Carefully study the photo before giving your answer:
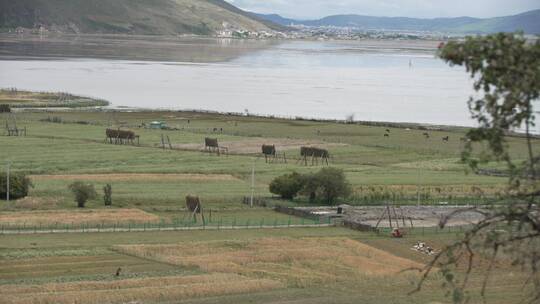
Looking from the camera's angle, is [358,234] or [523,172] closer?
[523,172]

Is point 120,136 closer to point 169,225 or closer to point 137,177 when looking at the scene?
point 137,177

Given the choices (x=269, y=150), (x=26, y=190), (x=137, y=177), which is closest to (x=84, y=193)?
(x=26, y=190)

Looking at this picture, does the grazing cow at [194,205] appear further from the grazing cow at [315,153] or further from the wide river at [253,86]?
the wide river at [253,86]

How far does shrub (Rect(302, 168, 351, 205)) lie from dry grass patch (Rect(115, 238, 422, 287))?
11.6 meters

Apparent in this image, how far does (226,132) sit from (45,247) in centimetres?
4649

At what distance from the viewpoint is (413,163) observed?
66.1 m

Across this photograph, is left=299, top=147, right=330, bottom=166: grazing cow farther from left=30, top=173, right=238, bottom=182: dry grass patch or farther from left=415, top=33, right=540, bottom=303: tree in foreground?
left=415, top=33, right=540, bottom=303: tree in foreground

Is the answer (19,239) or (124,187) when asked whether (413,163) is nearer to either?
(124,187)

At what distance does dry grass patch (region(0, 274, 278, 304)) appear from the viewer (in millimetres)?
25578

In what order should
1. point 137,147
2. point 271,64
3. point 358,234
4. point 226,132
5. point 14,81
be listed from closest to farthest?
point 358,234 → point 137,147 → point 226,132 → point 14,81 → point 271,64

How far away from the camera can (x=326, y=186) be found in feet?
164

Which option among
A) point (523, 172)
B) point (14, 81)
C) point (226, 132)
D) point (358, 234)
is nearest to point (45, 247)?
point (358, 234)

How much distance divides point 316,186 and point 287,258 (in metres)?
16.5

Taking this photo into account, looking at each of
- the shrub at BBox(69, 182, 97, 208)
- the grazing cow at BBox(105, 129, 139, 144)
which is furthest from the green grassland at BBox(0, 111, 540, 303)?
the grazing cow at BBox(105, 129, 139, 144)
